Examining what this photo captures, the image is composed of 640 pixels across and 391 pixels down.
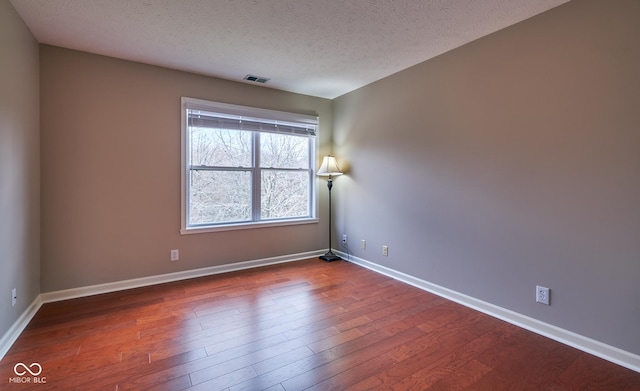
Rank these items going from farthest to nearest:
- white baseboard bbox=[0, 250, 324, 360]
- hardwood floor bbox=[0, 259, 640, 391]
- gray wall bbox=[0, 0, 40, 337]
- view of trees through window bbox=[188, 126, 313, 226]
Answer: view of trees through window bbox=[188, 126, 313, 226], white baseboard bbox=[0, 250, 324, 360], gray wall bbox=[0, 0, 40, 337], hardwood floor bbox=[0, 259, 640, 391]

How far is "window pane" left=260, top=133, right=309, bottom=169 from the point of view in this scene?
3963 mm

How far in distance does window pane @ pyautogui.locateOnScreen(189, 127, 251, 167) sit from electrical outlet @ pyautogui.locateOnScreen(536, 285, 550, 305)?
10.8ft

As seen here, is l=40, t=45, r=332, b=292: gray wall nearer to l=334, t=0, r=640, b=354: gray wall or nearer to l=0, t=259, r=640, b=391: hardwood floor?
l=0, t=259, r=640, b=391: hardwood floor

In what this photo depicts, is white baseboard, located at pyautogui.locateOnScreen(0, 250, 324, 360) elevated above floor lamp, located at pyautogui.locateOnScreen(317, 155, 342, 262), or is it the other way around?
floor lamp, located at pyautogui.locateOnScreen(317, 155, 342, 262)

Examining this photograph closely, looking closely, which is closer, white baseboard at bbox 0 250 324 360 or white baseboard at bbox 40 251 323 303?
white baseboard at bbox 0 250 324 360

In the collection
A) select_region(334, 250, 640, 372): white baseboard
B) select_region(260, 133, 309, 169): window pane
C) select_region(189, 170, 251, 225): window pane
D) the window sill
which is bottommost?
select_region(334, 250, 640, 372): white baseboard

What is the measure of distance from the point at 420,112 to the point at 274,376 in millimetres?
2753

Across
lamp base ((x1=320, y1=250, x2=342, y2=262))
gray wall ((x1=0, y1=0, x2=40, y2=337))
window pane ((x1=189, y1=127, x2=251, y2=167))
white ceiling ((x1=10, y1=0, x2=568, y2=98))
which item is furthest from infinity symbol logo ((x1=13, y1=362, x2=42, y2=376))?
lamp base ((x1=320, y1=250, x2=342, y2=262))

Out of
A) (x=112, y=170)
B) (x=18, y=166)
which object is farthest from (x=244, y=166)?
(x=18, y=166)

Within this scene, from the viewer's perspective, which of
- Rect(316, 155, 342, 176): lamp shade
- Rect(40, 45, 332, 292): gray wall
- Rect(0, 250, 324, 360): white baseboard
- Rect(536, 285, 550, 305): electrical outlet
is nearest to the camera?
Rect(0, 250, 324, 360): white baseboard

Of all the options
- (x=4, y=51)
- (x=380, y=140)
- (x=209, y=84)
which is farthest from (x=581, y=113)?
(x=4, y=51)

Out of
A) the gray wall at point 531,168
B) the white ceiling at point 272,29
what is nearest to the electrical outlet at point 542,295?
the gray wall at point 531,168

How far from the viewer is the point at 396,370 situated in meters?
1.78

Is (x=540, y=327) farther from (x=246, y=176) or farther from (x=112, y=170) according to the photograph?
(x=112, y=170)
